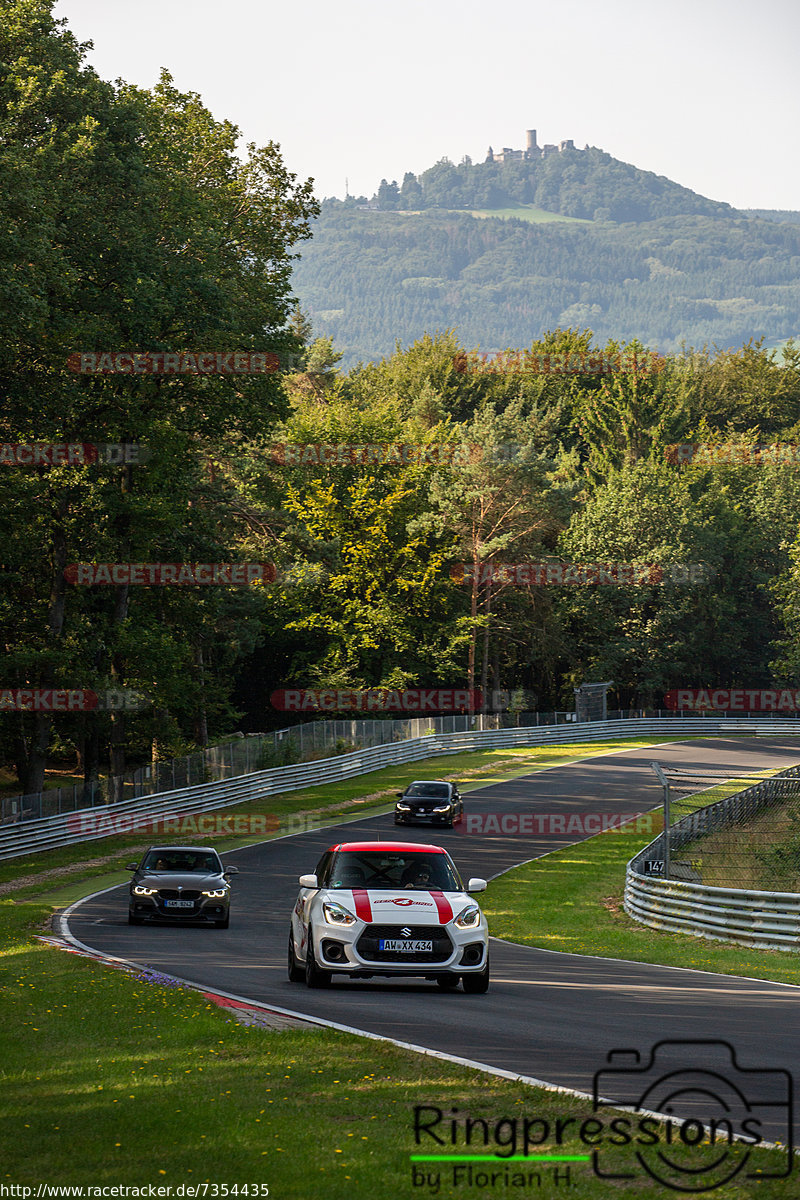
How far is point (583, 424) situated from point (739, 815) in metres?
76.7

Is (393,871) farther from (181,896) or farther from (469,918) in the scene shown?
(181,896)

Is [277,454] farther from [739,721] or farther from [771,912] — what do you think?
[771,912]

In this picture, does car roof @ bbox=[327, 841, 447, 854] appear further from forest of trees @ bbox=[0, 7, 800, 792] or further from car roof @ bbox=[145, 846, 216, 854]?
forest of trees @ bbox=[0, 7, 800, 792]

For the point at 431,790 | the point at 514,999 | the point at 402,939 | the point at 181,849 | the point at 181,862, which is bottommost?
the point at 431,790

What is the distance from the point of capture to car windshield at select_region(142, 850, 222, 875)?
22.5m

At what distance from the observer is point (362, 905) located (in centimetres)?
1346

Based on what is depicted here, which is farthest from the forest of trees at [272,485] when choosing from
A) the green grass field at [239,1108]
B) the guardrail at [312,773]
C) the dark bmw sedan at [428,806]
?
the green grass field at [239,1108]

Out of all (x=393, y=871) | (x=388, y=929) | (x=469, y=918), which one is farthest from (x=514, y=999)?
(x=393, y=871)

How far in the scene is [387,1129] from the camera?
7.47 metres

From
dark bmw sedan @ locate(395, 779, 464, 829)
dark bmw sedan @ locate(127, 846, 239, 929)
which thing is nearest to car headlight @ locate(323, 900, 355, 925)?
dark bmw sedan @ locate(127, 846, 239, 929)

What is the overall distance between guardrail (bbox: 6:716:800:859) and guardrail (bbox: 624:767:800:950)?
55.7 ft

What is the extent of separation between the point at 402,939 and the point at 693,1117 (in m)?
5.76

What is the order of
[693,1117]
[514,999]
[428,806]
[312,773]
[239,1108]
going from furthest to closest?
[312,773] → [428,806] → [514,999] → [239,1108] → [693,1117]

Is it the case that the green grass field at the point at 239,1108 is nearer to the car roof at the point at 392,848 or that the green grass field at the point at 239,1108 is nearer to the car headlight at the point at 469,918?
the car headlight at the point at 469,918
